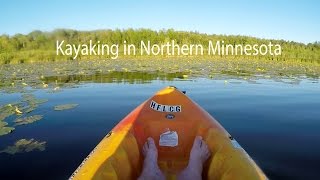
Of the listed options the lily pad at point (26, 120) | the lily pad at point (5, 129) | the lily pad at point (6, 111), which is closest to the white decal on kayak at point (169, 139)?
the lily pad at point (5, 129)

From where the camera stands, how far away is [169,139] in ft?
11.1

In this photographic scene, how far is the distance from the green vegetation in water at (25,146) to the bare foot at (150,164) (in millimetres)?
1682

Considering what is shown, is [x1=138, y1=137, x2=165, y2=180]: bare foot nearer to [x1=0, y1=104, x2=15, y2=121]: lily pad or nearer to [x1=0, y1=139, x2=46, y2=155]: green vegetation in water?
[x1=0, y1=139, x2=46, y2=155]: green vegetation in water

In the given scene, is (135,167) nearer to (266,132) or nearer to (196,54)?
(266,132)

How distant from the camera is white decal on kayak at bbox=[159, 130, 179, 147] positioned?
339 centimetres

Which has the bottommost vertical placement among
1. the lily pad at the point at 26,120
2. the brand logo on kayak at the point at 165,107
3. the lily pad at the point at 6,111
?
the lily pad at the point at 26,120

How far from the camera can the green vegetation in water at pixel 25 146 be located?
13.4 feet

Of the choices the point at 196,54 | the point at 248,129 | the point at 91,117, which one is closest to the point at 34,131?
the point at 91,117

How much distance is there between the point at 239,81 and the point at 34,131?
23.7ft

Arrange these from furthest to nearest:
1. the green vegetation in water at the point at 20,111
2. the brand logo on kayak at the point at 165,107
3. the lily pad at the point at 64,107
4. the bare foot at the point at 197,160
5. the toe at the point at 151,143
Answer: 1. the lily pad at the point at 64,107
2. the green vegetation in water at the point at 20,111
3. the brand logo on kayak at the point at 165,107
4. the toe at the point at 151,143
5. the bare foot at the point at 197,160

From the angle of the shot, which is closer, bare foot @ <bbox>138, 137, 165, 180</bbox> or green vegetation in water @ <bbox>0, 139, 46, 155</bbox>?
bare foot @ <bbox>138, 137, 165, 180</bbox>

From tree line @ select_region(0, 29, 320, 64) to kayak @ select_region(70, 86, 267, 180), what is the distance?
14.3 metres

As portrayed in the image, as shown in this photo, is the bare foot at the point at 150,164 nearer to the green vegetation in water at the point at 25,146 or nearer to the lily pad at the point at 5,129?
the green vegetation in water at the point at 25,146

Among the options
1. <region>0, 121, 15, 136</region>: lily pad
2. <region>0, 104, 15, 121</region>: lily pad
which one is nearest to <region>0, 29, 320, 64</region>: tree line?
<region>0, 104, 15, 121</region>: lily pad
